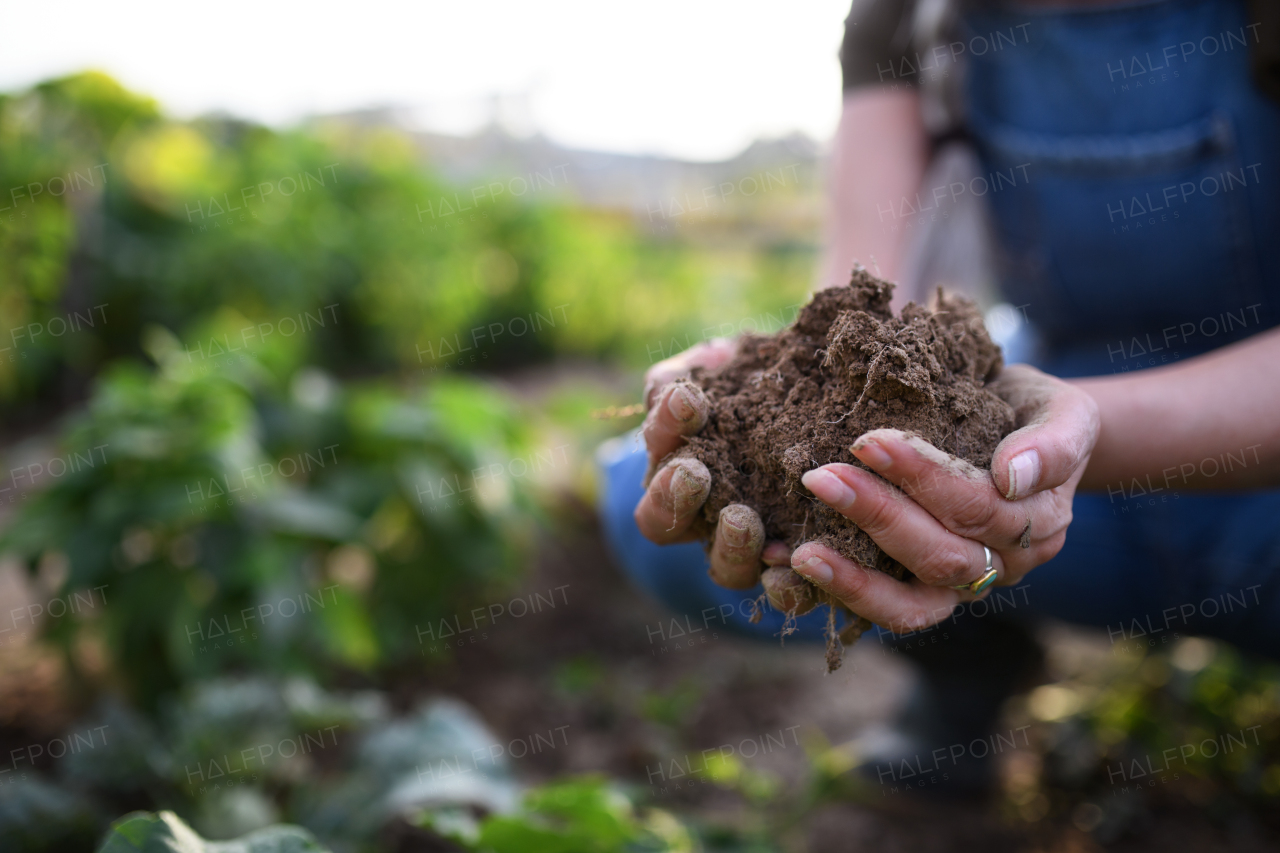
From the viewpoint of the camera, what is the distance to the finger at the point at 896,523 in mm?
908

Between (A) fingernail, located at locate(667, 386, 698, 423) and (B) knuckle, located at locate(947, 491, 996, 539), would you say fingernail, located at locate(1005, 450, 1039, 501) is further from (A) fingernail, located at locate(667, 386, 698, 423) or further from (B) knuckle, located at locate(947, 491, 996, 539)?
(A) fingernail, located at locate(667, 386, 698, 423)

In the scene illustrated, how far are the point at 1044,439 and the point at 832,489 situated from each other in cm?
28

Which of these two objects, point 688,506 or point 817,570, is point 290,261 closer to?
point 688,506

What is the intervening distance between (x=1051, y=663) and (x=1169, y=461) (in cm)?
185

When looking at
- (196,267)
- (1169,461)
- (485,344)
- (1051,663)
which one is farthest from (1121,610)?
(485,344)

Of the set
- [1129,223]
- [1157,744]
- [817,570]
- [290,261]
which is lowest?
[1157,744]

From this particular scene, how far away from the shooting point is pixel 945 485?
0.90 metres

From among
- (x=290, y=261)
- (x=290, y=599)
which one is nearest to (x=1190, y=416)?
(x=290, y=599)

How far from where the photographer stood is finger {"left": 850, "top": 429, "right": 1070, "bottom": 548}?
35.3 inches

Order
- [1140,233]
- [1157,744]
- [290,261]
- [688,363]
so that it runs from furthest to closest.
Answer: [290,261] → [1157,744] → [1140,233] → [688,363]

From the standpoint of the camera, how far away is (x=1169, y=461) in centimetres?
113

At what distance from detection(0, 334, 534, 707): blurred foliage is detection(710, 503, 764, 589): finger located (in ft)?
4.52

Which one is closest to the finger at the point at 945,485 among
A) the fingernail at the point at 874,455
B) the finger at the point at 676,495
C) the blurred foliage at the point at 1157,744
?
the fingernail at the point at 874,455

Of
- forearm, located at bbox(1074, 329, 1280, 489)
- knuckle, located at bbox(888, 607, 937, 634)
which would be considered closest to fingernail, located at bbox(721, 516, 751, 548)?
knuckle, located at bbox(888, 607, 937, 634)
